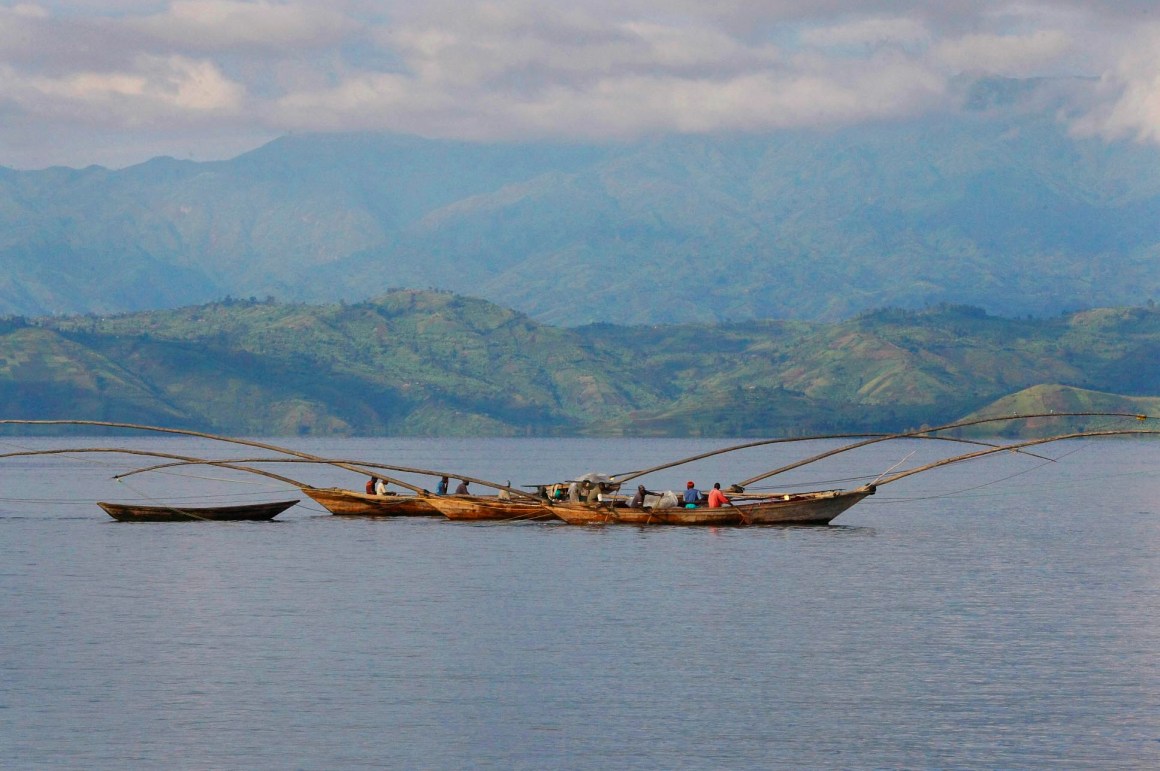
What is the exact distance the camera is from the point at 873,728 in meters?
38.4

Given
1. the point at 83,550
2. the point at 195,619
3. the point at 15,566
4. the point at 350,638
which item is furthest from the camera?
the point at 83,550

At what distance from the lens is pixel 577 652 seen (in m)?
50.1

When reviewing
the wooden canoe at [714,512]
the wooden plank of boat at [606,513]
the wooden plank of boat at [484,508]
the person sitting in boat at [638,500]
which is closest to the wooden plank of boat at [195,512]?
the wooden plank of boat at [484,508]

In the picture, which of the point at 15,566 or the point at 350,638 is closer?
the point at 350,638

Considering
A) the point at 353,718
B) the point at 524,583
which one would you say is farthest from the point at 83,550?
the point at 353,718

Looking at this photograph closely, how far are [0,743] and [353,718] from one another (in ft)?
27.9

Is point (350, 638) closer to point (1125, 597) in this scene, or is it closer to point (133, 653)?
point (133, 653)

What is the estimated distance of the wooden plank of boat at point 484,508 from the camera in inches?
3600

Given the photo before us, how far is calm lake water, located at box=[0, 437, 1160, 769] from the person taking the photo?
36.7 m

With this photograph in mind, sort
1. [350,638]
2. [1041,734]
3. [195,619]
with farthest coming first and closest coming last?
[195,619] < [350,638] < [1041,734]

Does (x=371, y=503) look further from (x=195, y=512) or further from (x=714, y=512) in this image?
(x=714, y=512)

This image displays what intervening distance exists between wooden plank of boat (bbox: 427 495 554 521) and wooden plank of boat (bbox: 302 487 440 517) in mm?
3090

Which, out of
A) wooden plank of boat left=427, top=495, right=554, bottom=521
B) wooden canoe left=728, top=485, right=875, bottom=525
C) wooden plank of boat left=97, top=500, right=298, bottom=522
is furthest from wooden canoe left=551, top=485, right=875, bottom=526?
wooden plank of boat left=97, top=500, right=298, bottom=522

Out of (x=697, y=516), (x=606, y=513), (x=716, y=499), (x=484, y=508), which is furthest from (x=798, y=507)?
(x=484, y=508)
